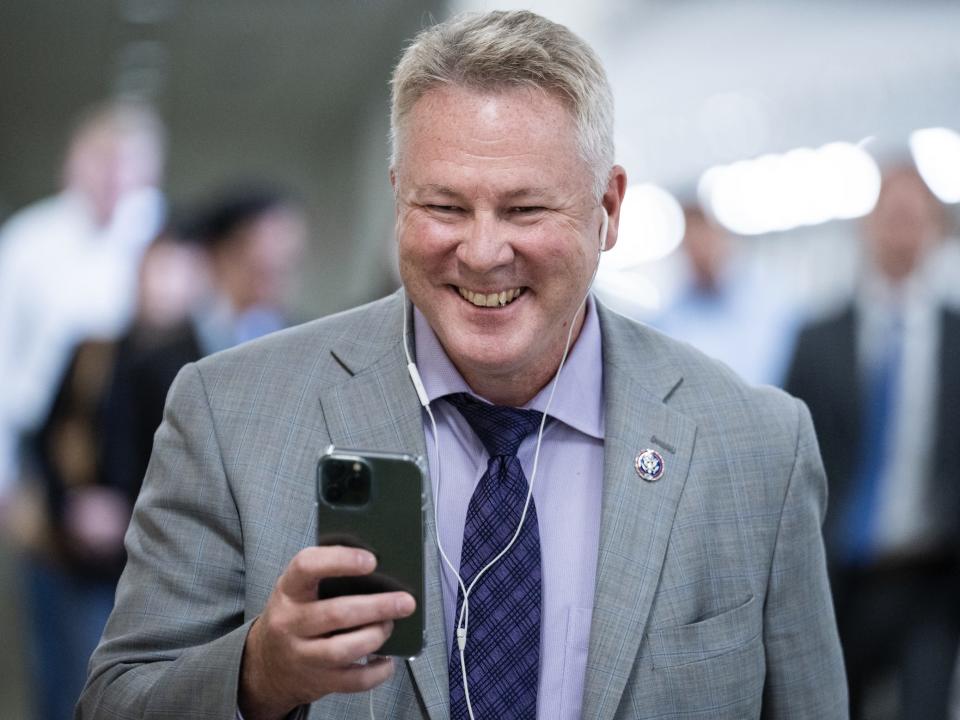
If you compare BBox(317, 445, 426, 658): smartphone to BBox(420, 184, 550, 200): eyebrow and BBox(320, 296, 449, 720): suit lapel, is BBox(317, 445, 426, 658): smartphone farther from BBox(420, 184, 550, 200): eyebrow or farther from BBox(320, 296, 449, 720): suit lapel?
BBox(420, 184, 550, 200): eyebrow

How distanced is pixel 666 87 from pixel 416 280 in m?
4.86

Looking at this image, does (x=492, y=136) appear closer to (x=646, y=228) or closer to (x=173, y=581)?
(x=173, y=581)

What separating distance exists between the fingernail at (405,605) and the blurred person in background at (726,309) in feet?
13.8

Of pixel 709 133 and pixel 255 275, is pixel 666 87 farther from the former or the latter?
pixel 255 275

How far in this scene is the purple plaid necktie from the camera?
1.75 m

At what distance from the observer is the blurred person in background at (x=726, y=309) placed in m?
5.55

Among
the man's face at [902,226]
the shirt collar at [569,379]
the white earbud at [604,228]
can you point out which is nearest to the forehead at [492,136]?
the white earbud at [604,228]

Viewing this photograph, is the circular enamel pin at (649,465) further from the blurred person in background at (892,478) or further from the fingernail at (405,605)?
the blurred person in background at (892,478)

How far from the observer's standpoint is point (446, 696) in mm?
1699

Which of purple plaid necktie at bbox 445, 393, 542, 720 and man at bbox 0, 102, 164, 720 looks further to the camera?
man at bbox 0, 102, 164, 720

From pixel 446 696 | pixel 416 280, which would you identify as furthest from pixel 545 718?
pixel 416 280

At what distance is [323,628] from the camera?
1398 millimetres

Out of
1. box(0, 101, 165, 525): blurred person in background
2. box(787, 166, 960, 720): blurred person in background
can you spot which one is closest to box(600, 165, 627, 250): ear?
box(787, 166, 960, 720): blurred person in background

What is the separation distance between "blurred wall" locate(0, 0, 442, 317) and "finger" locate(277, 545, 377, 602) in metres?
3.93
